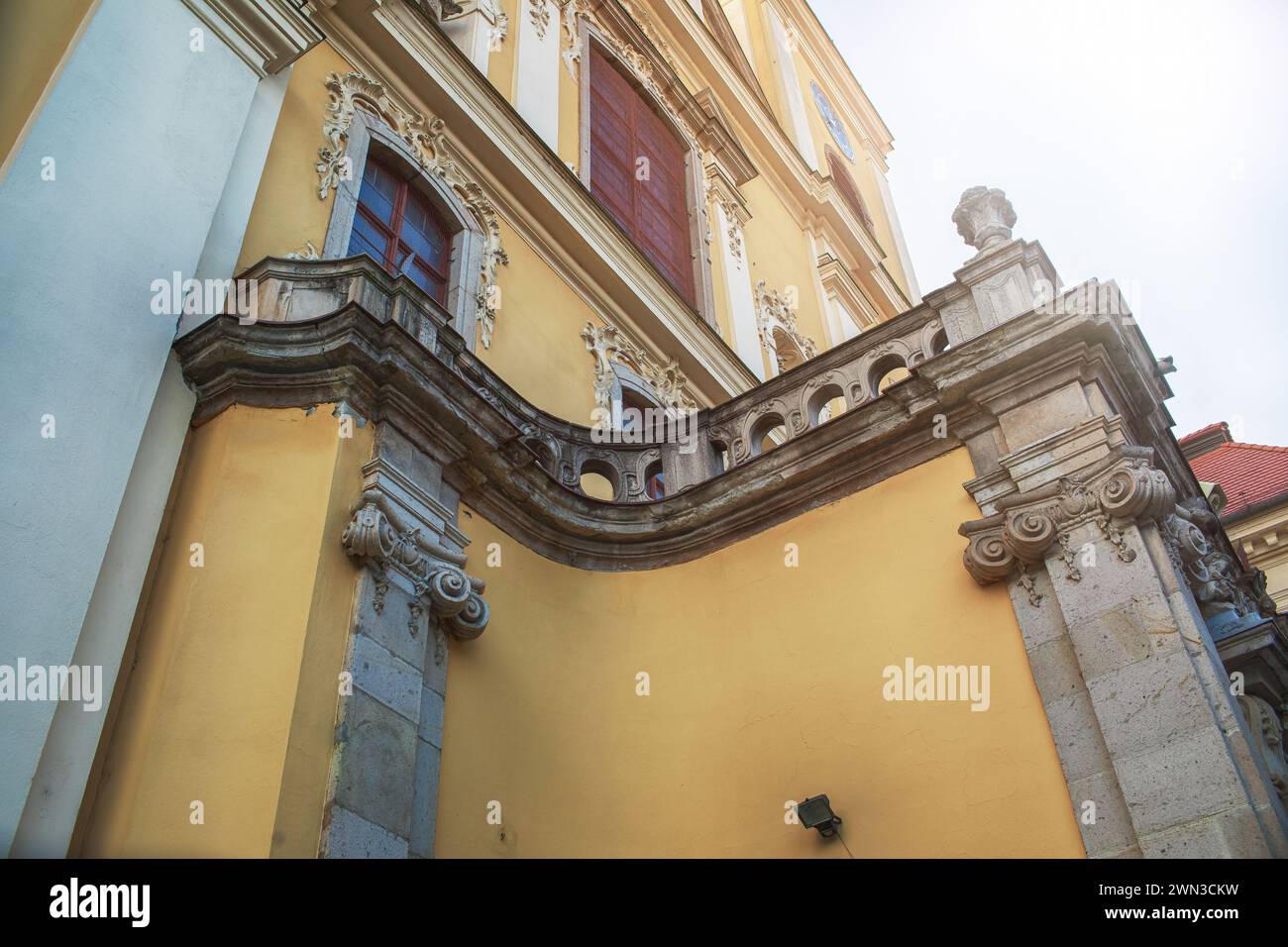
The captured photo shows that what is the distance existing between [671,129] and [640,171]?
1.67 meters

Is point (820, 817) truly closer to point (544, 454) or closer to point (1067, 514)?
point (1067, 514)

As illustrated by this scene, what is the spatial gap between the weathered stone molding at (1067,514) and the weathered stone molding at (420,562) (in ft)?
8.91

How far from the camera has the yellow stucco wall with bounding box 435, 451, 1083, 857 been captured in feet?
20.1

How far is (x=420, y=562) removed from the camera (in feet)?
20.2

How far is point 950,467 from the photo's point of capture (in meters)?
7.17

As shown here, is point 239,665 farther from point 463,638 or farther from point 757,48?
point 757,48

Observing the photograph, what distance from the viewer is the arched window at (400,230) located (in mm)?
9000

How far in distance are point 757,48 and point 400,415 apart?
18.8 m

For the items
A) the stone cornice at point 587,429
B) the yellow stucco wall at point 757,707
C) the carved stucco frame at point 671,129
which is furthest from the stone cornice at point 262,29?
the carved stucco frame at point 671,129

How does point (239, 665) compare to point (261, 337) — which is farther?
point (261, 337)

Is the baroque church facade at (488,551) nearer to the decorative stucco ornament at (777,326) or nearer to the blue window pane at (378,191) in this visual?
the blue window pane at (378,191)

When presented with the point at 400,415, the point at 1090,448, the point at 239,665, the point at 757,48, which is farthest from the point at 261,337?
the point at 757,48

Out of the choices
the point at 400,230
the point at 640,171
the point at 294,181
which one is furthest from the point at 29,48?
the point at 640,171

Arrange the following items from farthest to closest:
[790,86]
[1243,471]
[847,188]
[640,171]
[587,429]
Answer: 1. [847,188]
2. [790,86]
3. [1243,471]
4. [640,171]
5. [587,429]
